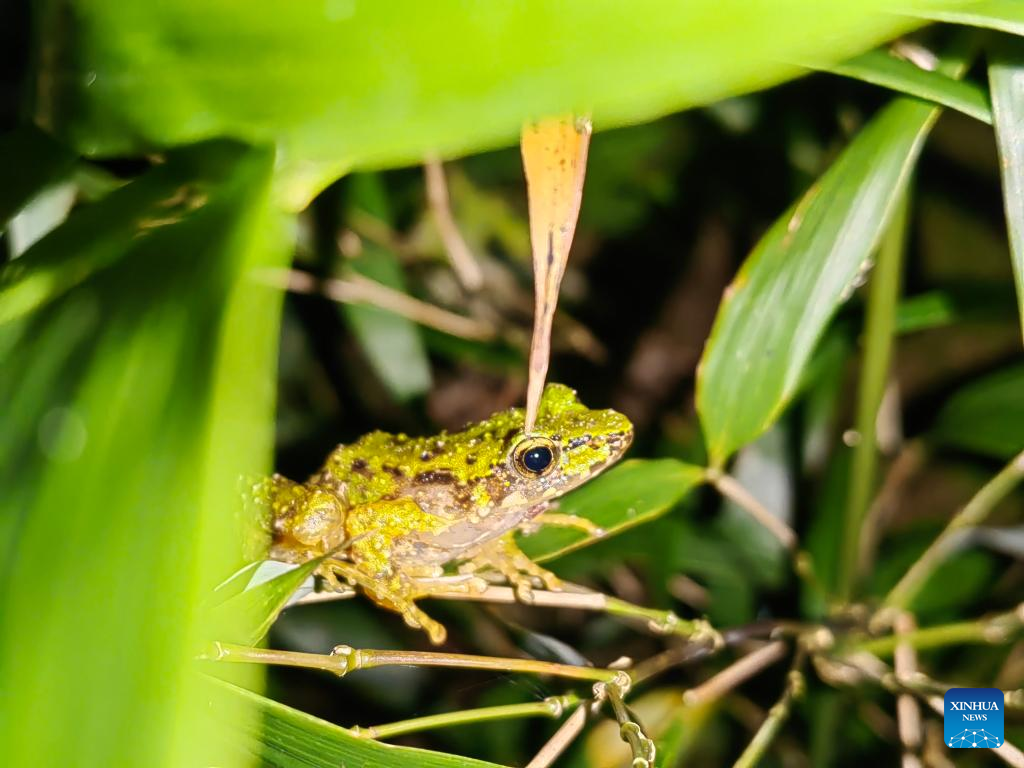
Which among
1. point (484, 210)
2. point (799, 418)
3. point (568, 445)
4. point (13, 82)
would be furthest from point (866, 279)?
point (13, 82)

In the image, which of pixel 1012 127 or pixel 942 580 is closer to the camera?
pixel 1012 127

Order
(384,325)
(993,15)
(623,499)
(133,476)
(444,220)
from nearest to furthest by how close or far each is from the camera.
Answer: (133,476), (993,15), (623,499), (444,220), (384,325)

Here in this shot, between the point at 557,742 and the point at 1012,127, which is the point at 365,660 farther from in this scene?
the point at 1012,127

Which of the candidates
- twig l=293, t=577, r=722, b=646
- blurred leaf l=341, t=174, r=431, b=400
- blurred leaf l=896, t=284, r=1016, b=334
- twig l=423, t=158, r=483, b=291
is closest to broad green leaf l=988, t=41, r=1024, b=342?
twig l=293, t=577, r=722, b=646

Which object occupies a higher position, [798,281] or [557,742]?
[798,281]

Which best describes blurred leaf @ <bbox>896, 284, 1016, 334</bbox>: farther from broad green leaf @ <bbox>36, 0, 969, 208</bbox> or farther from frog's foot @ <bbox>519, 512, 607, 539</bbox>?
broad green leaf @ <bbox>36, 0, 969, 208</bbox>

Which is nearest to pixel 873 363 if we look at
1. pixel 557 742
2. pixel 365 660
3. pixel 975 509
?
pixel 975 509
